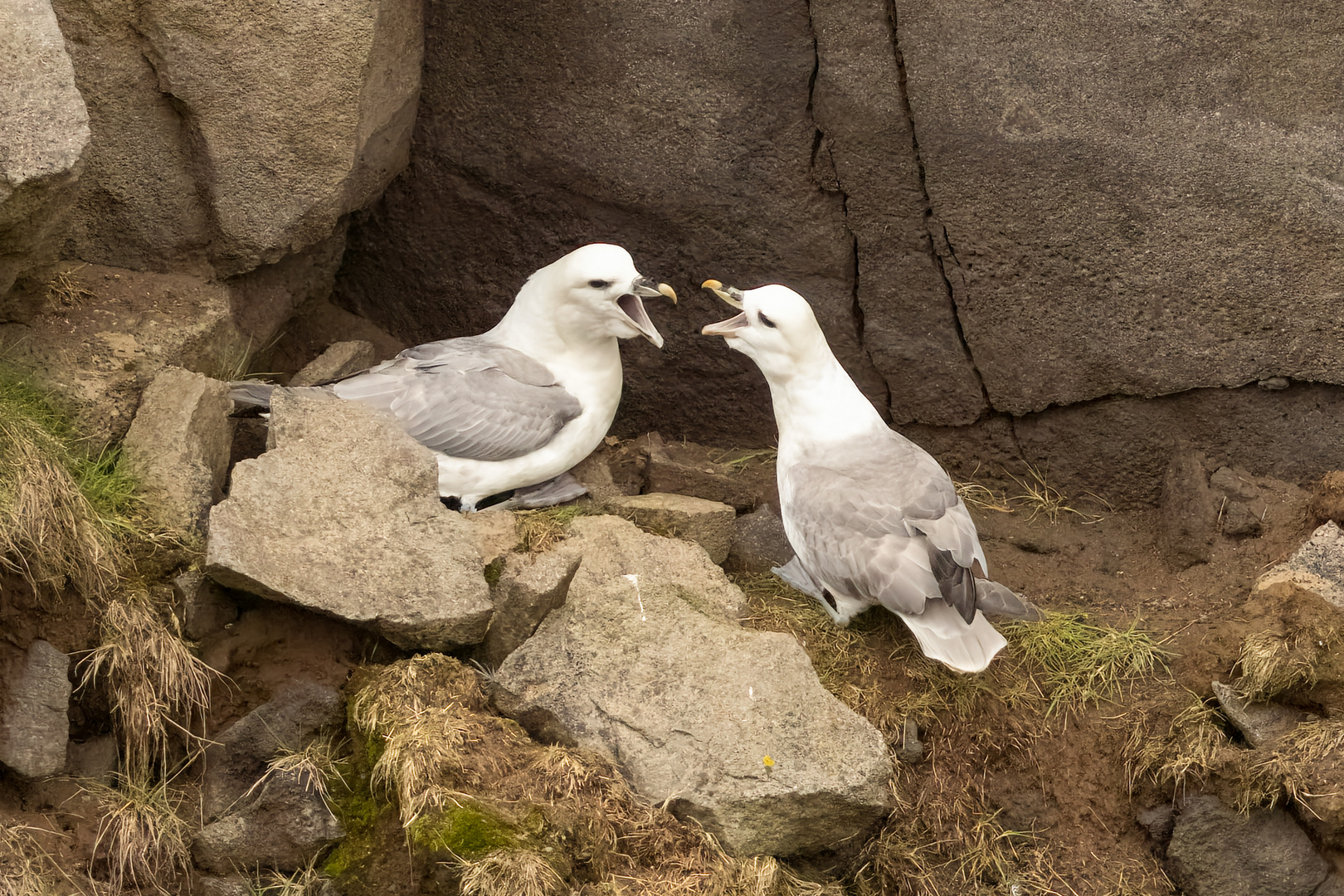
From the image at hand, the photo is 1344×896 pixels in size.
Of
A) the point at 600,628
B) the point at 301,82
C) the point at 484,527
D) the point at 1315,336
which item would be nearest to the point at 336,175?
the point at 301,82

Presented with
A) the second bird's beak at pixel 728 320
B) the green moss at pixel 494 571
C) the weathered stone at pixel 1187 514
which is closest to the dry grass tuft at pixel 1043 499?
the weathered stone at pixel 1187 514

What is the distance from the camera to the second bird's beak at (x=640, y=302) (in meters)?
4.71

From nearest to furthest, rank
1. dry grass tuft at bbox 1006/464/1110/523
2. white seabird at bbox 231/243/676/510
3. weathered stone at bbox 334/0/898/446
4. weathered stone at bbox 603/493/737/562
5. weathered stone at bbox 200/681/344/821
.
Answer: weathered stone at bbox 200/681/344/821 → white seabird at bbox 231/243/676/510 → weathered stone at bbox 603/493/737/562 → weathered stone at bbox 334/0/898/446 → dry grass tuft at bbox 1006/464/1110/523

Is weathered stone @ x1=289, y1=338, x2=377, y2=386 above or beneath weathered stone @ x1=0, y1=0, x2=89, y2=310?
beneath

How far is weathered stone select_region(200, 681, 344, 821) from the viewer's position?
386 cm

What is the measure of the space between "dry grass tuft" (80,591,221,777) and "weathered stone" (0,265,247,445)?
81 cm

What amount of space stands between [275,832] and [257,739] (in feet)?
0.97

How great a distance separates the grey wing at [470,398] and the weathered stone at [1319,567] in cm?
273

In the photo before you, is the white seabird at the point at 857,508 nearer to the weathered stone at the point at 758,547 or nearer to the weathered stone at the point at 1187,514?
the weathered stone at the point at 758,547

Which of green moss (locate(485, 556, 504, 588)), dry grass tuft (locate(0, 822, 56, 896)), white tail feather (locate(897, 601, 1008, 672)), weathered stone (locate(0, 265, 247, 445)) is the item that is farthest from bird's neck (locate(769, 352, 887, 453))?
dry grass tuft (locate(0, 822, 56, 896))

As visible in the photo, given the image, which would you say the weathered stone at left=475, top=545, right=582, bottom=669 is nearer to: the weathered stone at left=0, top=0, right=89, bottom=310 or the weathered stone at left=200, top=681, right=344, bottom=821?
the weathered stone at left=200, top=681, right=344, bottom=821

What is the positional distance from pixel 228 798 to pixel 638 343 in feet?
8.97

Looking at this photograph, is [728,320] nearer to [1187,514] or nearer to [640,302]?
[640,302]

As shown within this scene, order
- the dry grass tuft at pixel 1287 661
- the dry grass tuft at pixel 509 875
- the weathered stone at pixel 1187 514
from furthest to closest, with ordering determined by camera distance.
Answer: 1. the weathered stone at pixel 1187 514
2. the dry grass tuft at pixel 1287 661
3. the dry grass tuft at pixel 509 875
